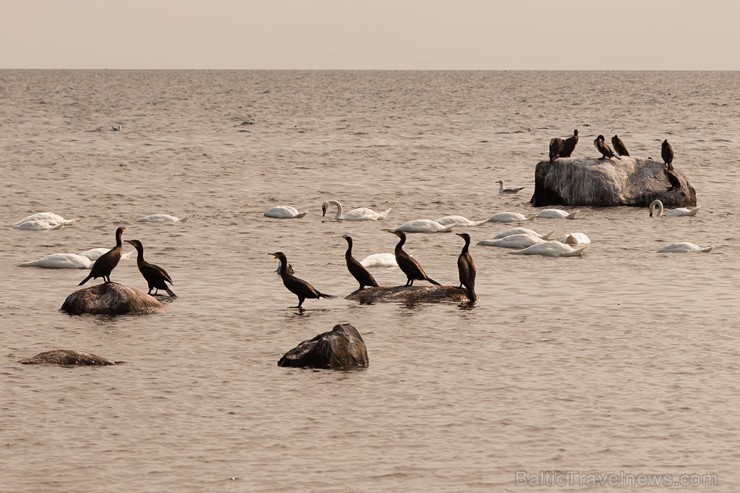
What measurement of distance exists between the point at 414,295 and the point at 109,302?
419cm

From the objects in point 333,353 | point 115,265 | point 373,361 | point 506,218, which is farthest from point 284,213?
point 333,353

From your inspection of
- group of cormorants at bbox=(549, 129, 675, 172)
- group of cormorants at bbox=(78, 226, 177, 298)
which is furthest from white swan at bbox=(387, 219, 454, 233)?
group of cormorants at bbox=(78, 226, 177, 298)

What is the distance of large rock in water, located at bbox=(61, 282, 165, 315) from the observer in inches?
655

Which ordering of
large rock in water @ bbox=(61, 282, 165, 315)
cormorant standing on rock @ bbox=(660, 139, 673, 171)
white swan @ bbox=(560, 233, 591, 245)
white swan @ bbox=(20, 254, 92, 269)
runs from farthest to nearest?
cormorant standing on rock @ bbox=(660, 139, 673, 171)
white swan @ bbox=(560, 233, 591, 245)
white swan @ bbox=(20, 254, 92, 269)
large rock in water @ bbox=(61, 282, 165, 315)

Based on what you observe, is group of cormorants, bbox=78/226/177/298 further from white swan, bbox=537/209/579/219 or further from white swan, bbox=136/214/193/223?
white swan, bbox=537/209/579/219

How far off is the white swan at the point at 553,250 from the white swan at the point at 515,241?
20.6 inches

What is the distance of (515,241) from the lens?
77.6 feet

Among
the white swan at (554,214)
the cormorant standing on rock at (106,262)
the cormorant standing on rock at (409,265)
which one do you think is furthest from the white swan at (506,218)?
the cormorant standing on rock at (106,262)

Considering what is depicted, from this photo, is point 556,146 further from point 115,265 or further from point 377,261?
point 115,265

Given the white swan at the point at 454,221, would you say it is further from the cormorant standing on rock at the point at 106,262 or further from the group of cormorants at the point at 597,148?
the cormorant standing on rock at the point at 106,262

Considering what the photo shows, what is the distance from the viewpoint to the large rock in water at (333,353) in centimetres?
1332

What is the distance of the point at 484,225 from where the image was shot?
27984mm

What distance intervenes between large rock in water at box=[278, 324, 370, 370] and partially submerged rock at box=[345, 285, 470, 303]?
4294 millimetres

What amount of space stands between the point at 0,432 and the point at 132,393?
1.64m
